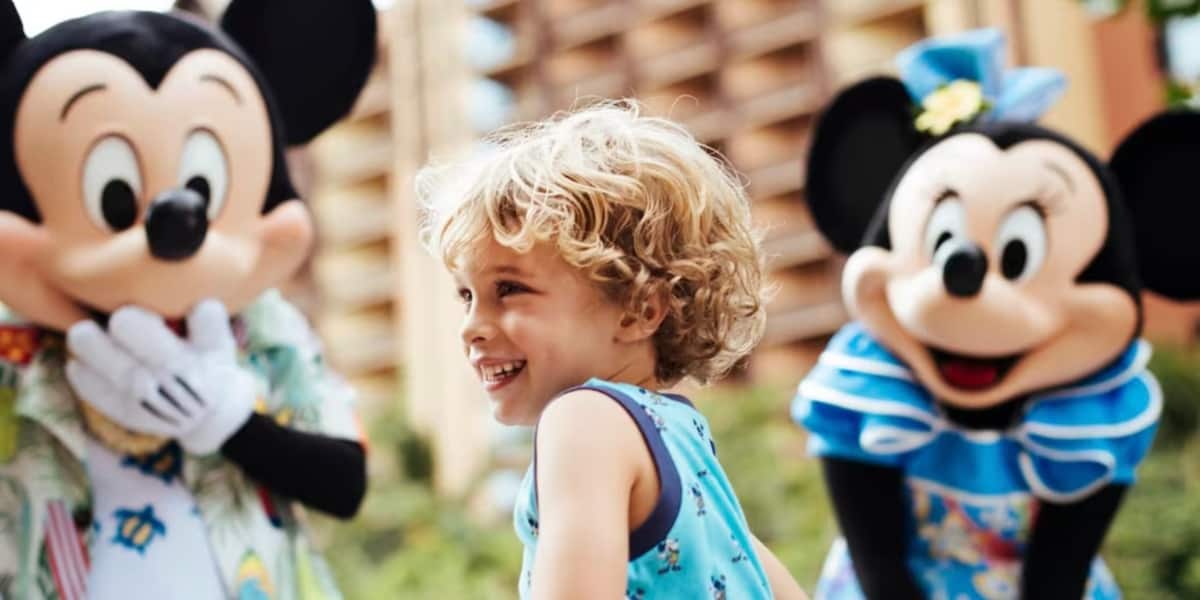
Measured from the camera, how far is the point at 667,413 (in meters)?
1.17

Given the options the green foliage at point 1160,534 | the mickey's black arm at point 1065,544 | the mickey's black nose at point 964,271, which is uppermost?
Result: the mickey's black nose at point 964,271

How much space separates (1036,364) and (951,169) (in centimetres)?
34

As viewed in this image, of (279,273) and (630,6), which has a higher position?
A: (279,273)

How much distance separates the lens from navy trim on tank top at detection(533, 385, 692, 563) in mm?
1099

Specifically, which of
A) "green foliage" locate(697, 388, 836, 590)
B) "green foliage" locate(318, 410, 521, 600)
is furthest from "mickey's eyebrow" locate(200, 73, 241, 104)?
"green foliage" locate(318, 410, 521, 600)

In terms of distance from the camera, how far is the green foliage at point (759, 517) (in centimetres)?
632

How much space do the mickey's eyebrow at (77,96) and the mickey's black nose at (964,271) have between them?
4.10 ft

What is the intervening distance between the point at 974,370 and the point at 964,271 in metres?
0.20

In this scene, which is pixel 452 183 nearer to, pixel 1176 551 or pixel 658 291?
pixel 658 291

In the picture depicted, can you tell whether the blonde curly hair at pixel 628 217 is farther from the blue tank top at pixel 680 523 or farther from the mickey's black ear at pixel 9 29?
the mickey's black ear at pixel 9 29

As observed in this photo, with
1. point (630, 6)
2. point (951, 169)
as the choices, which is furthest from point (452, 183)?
point (630, 6)

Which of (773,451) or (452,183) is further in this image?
(773,451)

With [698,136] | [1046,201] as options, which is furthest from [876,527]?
[698,136]

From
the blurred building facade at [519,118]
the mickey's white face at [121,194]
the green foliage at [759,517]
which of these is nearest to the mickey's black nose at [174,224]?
the mickey's white face at [121,194]
